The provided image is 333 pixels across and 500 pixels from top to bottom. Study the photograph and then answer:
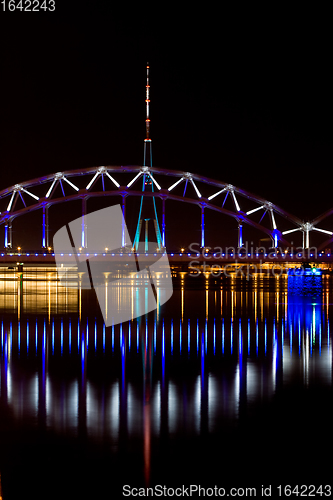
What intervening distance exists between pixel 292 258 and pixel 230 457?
102 metres

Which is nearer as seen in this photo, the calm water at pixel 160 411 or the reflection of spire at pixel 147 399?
the calm water at pixel 160 411

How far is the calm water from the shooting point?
6.54m

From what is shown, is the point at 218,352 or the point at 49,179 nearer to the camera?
the point at 218,352

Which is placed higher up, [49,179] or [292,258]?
[49,179]

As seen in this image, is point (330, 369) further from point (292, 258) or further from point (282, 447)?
point (292, 258)

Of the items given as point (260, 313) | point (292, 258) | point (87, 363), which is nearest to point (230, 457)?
point (87, 363)

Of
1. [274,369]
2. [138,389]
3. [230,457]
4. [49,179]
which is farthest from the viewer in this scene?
[49,179]

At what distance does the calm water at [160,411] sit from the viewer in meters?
6.54

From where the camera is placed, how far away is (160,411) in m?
8.88

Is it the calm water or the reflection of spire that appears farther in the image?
the reflection of spire

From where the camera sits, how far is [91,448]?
712cm

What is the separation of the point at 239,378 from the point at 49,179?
11158 centimetres

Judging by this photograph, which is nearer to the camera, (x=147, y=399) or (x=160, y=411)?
(x=160, y=411)

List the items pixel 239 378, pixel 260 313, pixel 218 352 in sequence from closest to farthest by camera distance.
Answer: pixel 239 378, pixel 218 352, pixel 260 313
